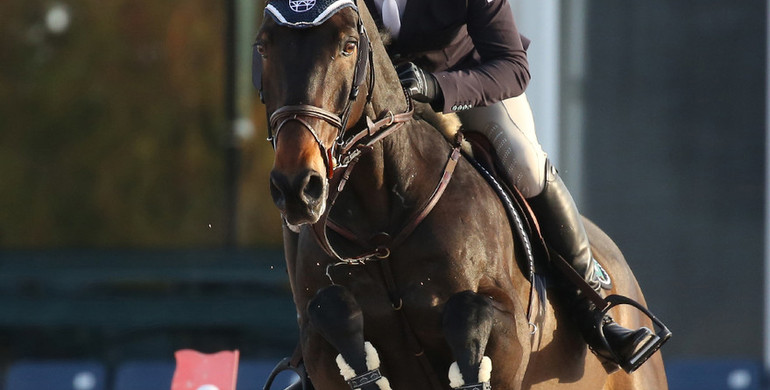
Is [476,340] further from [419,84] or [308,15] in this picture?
[308,15]

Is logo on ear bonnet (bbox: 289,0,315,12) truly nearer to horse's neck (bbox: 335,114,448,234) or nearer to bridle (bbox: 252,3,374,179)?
bridle (bbox: 252,3,374,179)

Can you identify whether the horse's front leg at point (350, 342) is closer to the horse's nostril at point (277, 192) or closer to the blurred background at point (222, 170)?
the horse's nostril at point (277, 192)

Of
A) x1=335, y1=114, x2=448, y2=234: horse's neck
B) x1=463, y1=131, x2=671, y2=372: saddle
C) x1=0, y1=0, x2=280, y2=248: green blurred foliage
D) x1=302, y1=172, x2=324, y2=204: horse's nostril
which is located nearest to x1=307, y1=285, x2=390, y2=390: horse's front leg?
x1=335, y1=114, x2=448, y2=234: horse's neck

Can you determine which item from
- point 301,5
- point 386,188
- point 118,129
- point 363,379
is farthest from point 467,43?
point 118,129

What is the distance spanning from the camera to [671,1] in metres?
9.43

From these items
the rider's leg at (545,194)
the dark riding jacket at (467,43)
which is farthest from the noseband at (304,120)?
the rider's leg at (545,194)

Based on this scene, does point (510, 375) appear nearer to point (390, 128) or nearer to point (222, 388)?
point (390, 128)

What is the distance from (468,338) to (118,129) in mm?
6401

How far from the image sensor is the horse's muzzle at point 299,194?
10.5 ft

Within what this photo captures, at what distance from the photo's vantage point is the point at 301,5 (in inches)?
133

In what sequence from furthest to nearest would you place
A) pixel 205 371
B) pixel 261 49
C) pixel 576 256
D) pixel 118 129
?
1. pixel 118 129
2. pixel 205 371
3. pixel 576 256
4. pixel 261 49

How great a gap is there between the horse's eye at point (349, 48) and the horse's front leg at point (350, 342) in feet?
2.60

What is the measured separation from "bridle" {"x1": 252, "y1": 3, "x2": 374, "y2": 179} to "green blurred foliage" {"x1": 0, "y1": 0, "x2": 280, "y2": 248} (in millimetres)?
5988

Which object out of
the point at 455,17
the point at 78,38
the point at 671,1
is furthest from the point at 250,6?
the point at 455,17
